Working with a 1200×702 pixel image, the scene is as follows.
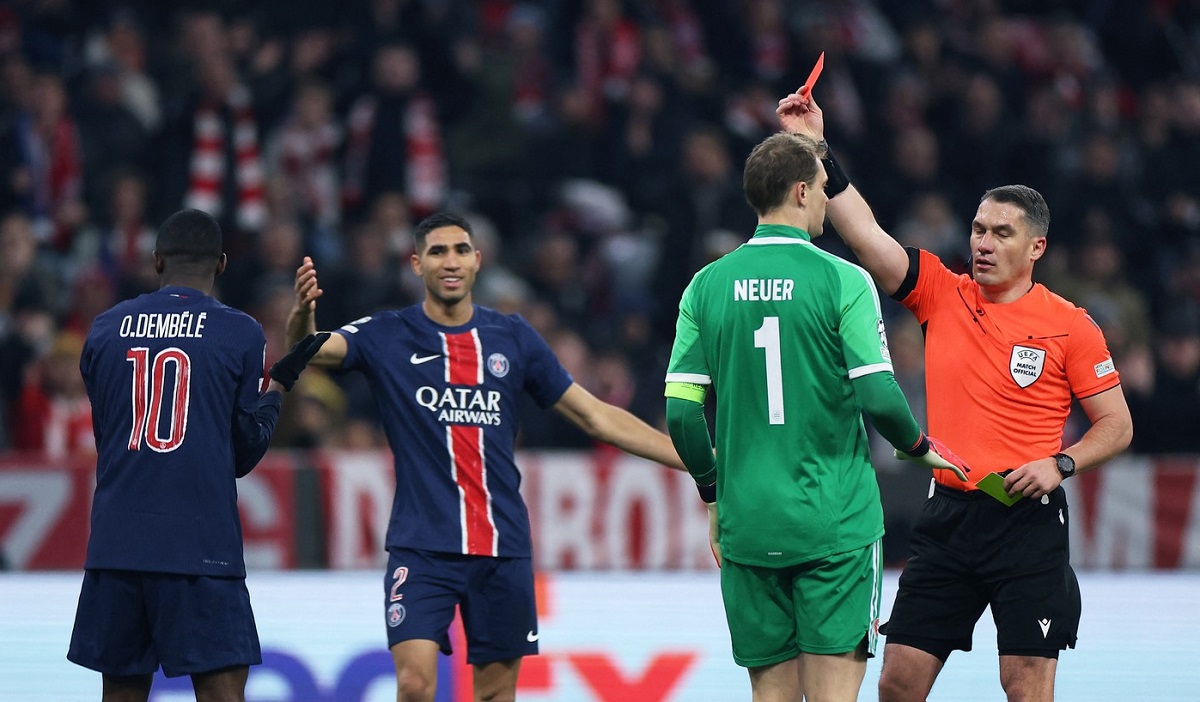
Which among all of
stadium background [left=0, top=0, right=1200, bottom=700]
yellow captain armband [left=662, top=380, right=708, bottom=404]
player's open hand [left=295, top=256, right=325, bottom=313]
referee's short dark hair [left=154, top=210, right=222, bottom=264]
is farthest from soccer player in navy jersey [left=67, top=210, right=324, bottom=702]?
stadium background [left=0, top=0, right=1200, bottom=700]

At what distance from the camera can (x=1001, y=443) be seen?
233 inches

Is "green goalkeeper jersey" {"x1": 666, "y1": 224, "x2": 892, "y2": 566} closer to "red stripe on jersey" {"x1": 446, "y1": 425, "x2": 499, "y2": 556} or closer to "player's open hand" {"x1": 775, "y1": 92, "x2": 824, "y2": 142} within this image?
"player's open hand" {"x1": 775, "y1": 92, "x2": 824, "y2": 142}

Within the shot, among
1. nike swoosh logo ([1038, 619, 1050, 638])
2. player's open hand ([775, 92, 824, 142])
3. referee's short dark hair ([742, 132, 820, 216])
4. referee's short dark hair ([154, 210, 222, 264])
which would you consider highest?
player's open hand ([775, 92, 824, 142])

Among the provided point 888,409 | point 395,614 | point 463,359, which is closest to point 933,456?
point 888,409

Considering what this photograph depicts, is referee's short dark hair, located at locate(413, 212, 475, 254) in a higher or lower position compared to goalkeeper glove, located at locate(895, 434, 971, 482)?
higher

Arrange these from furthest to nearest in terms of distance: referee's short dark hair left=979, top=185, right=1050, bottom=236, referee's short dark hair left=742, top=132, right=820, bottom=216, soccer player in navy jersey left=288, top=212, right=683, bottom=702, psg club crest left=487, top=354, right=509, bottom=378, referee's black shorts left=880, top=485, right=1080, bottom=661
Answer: psg club crest left=487, top=354, right=509, bottom=378
soccer player in navy jersey left=288, top=212, right=683, bottom=702
referee's short dark hair left=979, top=185, right=1050, bottom=236
referee's black shorts left=880, top=485, right=1080, bottom=661
referee's short dark hair left=742, top=132, right=820, bottom=216

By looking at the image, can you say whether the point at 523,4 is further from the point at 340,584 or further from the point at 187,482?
the point at 187,482

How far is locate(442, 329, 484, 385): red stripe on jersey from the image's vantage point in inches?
249

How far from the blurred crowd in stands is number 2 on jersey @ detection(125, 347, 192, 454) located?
5890 millimetres

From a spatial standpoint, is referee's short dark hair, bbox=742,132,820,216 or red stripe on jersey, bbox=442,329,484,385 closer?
referee's short dark hair, bbox=742,132,820,216

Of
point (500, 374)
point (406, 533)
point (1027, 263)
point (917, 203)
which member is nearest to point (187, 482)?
point (406, 533)

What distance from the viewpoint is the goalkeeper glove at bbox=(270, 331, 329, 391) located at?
5945 millimetres

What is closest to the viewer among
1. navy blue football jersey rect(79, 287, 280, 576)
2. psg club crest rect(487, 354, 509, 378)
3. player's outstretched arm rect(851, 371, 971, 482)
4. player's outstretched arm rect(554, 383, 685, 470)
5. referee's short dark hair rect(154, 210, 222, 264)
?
player's outstretched arm rect(851, 371, 971, 482)

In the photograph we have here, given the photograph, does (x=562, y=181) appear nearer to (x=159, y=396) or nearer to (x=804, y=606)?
(x=159, y=396)
